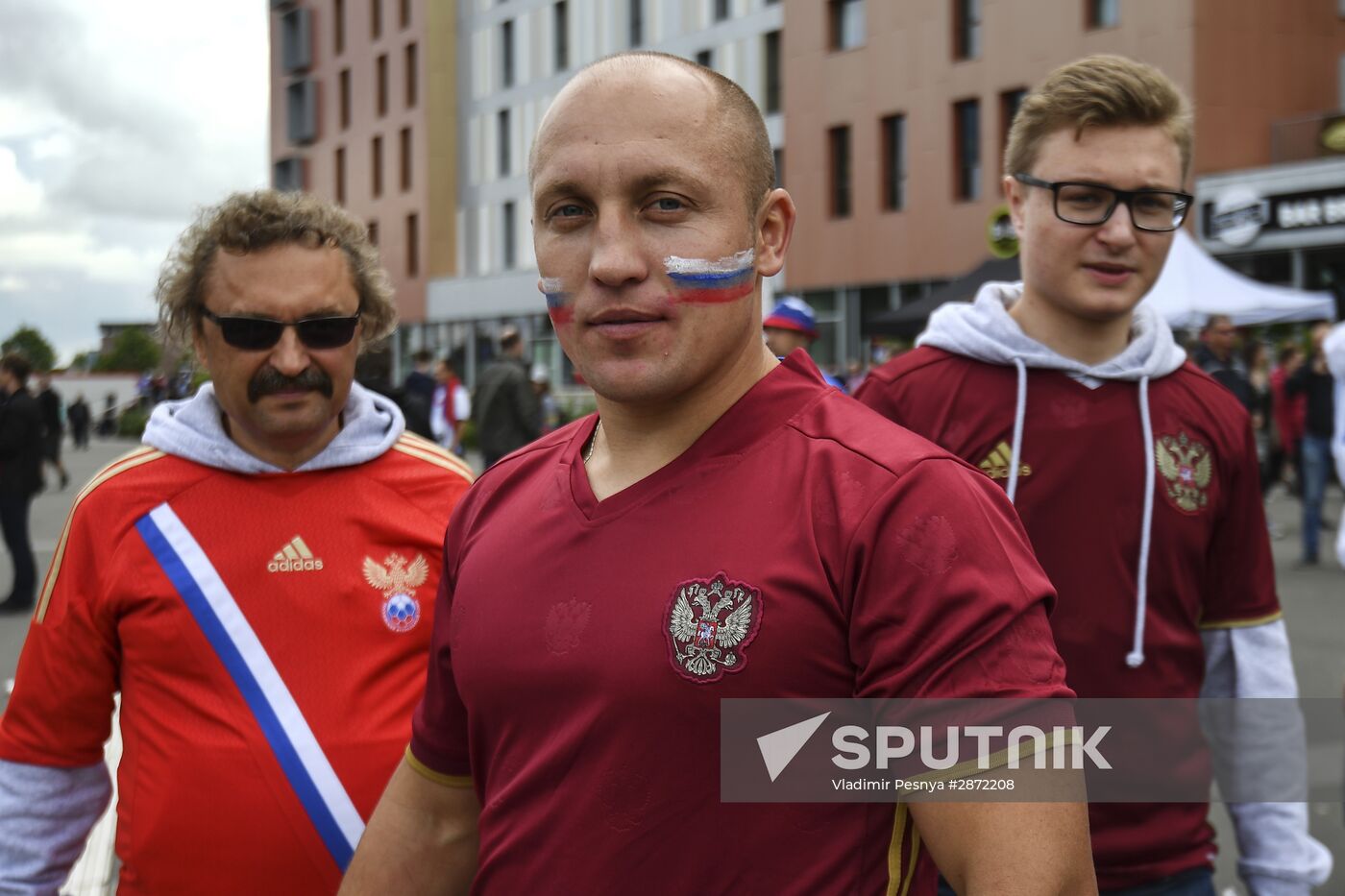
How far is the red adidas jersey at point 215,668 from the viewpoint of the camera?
2.62m

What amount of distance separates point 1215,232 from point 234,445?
22.1m

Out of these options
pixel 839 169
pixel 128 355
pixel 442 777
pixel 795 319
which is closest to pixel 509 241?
pixel 839 169

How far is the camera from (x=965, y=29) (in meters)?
27.7

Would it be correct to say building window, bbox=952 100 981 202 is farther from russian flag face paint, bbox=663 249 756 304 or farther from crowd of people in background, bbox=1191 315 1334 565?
russian flag face paint, bbox=663 249 756 304

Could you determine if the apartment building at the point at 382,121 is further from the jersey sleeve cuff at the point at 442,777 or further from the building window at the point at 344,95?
the jersey sleeve cuff at the point at 442,777

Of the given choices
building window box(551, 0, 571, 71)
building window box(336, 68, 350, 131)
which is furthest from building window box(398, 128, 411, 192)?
Result: building window box(551, 0, 571, 71)

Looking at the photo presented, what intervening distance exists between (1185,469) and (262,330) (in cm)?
178

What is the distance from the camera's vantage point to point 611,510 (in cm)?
179

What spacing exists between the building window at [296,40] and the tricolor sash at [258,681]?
52955 millimetres

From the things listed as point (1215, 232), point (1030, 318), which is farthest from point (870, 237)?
point (1030, 318)

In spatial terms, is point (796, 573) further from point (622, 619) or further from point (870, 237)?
point (870, 237)

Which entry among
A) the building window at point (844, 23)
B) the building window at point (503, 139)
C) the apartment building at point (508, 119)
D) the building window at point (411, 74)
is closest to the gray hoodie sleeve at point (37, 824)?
the building window at point (844, 23)

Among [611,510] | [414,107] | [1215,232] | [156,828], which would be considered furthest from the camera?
[414,107]

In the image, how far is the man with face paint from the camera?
4.98ft
